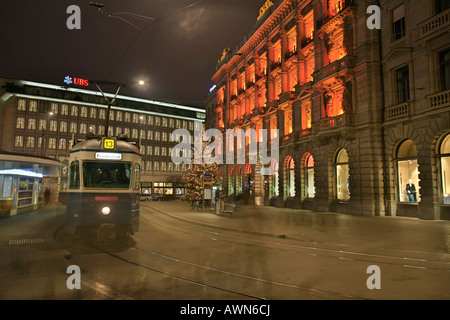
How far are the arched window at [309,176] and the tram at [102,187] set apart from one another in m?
21.0

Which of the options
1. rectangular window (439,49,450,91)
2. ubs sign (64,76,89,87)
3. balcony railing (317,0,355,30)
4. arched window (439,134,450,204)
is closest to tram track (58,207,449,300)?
arched window (439,134,450,204)

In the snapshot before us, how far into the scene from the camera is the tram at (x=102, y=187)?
10375 millimetres

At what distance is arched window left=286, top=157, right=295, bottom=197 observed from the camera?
1271 inches

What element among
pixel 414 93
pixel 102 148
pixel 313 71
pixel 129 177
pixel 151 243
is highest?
pixel 313 71

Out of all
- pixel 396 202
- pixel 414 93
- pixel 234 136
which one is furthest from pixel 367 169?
pixel 234 136

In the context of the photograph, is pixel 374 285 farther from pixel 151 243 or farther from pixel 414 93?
pixel 414 93

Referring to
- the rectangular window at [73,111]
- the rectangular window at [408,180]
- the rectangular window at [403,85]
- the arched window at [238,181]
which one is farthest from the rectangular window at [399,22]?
the rectangular window at [73,111]

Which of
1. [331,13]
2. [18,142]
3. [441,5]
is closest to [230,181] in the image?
[331,13]

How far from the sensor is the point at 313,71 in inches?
1138

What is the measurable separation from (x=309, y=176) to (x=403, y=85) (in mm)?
11469

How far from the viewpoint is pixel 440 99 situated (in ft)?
57.4

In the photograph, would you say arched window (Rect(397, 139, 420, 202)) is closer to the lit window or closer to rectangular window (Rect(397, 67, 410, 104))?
rectangular window (Rect(397, 67, 410, 104))

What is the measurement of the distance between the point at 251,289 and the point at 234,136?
41.1 meters
